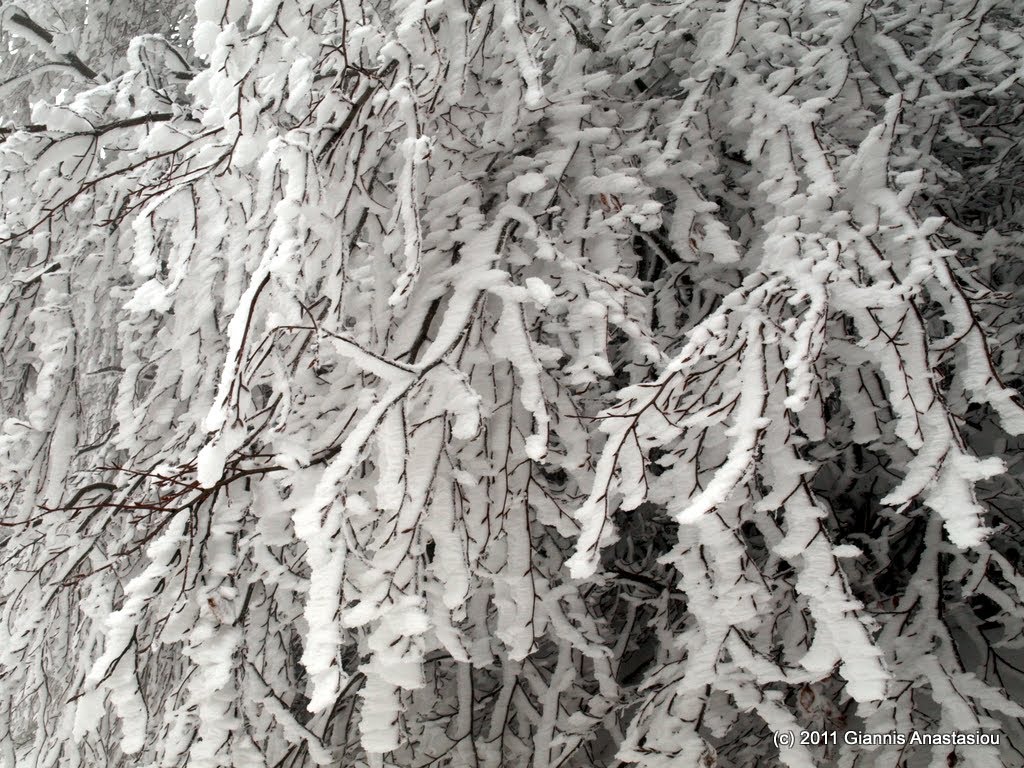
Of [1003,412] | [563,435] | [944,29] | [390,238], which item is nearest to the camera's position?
[1003,412]

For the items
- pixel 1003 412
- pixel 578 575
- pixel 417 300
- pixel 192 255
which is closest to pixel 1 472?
pixel 192 255

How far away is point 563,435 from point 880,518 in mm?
1195

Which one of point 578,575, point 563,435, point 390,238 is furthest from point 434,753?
point 390,238

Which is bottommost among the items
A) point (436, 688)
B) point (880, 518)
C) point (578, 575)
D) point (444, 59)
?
point (436, 688)

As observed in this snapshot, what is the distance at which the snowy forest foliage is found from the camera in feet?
4.19

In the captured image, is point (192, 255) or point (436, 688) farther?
point (436, 688)

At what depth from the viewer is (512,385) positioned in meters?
1.56

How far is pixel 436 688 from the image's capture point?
8.23ft

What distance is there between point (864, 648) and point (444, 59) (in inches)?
52.3

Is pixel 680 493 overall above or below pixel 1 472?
above

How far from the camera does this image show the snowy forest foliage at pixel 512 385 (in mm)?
1276

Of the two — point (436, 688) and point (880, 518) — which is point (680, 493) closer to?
point (880, 518)

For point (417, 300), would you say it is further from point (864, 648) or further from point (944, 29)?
point (944, 29)

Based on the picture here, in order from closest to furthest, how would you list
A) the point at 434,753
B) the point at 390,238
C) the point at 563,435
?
the point at 390,238 < the point at 563,435 < the point at 434,753
